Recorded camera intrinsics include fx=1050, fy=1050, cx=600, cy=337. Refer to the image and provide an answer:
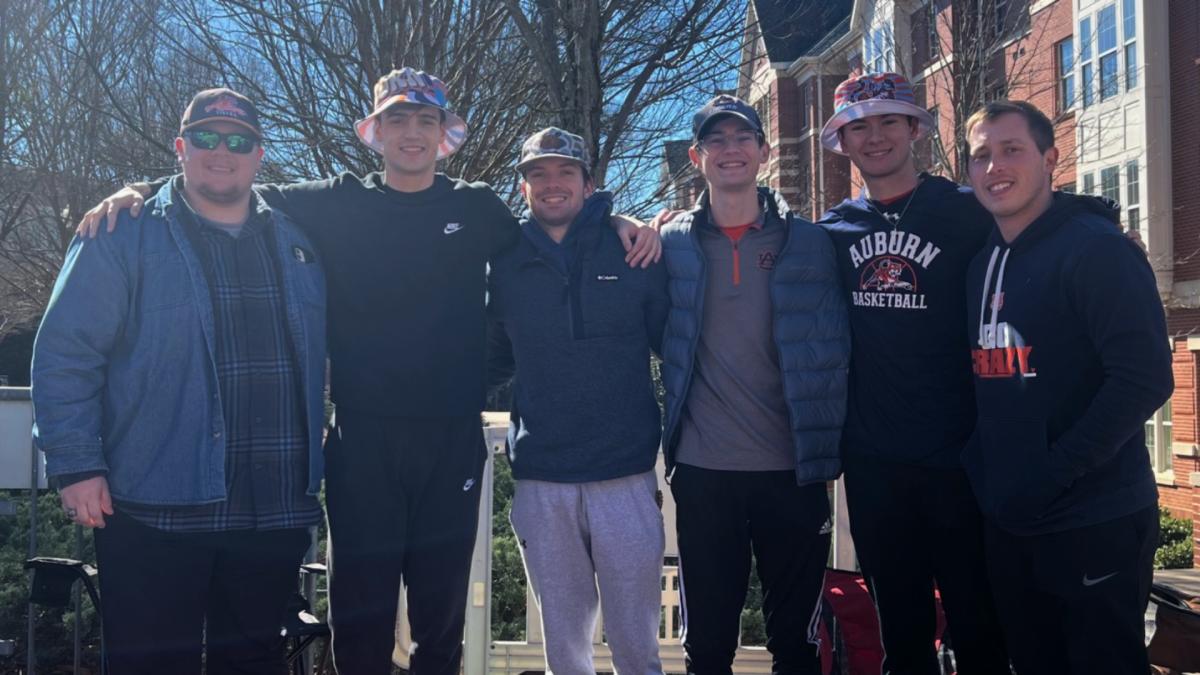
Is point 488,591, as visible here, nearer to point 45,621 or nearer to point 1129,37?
point 45,621

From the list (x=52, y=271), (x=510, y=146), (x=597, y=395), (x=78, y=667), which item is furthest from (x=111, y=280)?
(x=52, y=271)

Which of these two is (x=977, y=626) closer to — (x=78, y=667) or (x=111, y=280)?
(x=111, y=280)

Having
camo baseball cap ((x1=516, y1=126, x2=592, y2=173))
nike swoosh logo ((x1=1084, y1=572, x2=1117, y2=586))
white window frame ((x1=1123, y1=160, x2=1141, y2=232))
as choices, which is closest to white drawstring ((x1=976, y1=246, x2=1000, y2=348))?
nike swoosh logo ((x1=1084, y1=572, x2=1117, y2=586))

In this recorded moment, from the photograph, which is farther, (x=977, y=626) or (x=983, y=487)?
(x=977, y=626)

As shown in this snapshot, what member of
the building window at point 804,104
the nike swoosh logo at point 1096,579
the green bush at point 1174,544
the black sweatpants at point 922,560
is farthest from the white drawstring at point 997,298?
the building window at point 804,104

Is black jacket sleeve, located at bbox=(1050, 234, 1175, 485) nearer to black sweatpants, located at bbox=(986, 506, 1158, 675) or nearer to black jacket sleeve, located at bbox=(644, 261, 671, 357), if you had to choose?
black sweatpants, located at bbox=(986, 506, 1158, 675)

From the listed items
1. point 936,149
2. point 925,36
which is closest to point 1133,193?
point 925,36

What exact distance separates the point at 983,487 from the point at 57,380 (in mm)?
2999

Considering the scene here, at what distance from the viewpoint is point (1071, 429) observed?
125 inches

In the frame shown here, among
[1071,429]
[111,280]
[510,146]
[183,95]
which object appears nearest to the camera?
[1071,429]

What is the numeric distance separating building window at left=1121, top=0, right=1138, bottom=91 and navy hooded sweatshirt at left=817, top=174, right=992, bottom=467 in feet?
53.3

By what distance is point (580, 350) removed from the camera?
389 cm

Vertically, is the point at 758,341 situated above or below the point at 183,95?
below

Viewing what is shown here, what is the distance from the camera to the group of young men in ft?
10.9
